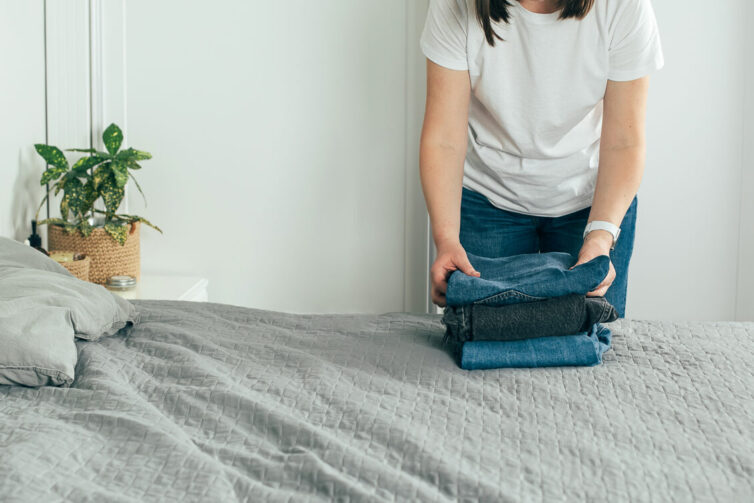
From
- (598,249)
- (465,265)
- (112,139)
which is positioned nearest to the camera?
(465,265)

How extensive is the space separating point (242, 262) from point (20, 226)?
688 millimetres

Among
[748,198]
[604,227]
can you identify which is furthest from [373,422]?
[748,198]

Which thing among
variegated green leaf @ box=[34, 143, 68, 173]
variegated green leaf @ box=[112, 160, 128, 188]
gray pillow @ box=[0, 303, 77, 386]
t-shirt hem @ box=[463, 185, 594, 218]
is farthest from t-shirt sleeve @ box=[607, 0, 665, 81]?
variegated green leaf @ box=[34, 143, 68, 173]

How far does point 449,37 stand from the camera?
5.29 ft

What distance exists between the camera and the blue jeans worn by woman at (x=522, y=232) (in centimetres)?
171

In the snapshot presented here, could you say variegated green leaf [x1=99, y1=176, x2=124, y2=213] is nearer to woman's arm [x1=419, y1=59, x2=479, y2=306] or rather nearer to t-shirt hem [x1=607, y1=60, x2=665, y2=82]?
woman's arm [x1=419, y1=59, x2=479, y2=306]

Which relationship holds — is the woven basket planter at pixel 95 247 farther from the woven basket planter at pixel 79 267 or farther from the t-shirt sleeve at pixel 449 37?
the t-shirt sleeve at pixel 449 37

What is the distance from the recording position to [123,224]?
226 cm

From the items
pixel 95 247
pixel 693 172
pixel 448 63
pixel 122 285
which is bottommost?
pixel 122 285

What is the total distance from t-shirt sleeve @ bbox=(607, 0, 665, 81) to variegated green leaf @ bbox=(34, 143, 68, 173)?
1.42m

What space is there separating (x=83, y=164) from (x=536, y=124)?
1.25 meters

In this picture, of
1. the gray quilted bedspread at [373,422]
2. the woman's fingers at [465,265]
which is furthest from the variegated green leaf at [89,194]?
the woman's fingers at [465,265]

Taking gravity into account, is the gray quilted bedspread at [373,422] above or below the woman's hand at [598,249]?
below

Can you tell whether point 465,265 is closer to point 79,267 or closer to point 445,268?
point 445,268
